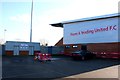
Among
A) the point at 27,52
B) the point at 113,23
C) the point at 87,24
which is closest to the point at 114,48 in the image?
the point at 113,23

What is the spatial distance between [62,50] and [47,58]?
18082mm

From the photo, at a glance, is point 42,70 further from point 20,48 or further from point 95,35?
point 20,48

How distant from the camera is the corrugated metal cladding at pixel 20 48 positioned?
140ft

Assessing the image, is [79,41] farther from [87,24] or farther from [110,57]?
[110,57]

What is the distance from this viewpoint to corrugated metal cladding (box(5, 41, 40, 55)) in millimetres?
42656

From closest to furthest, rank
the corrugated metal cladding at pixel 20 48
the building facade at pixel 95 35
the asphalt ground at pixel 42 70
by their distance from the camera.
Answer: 1. the asphalt ground at pixel 42 70
2. the building facade at pixel 95 35
3. the corrugated metal cladding at pixel 20 48

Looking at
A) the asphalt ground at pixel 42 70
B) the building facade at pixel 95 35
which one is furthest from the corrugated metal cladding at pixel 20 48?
the asphalt ground at pixel 42 70

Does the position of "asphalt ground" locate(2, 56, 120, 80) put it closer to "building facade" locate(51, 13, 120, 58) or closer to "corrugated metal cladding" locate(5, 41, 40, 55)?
"building facade" locate(51, 13, 120, 58)

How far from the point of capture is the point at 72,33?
4384 centimetres

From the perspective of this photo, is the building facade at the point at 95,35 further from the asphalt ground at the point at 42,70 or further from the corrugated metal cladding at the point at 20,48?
the asphalt ground at the point at 42,70

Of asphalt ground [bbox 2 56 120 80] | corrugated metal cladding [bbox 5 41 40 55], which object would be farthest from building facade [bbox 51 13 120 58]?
asphalt ground [bbox 2 56 120 80]

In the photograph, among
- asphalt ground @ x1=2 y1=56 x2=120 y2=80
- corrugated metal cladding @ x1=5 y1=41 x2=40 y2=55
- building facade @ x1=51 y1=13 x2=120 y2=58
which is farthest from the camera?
corrugated metal cladding @ x1=5 y1=41 x2=40 y2=55

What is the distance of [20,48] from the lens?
43.7 m

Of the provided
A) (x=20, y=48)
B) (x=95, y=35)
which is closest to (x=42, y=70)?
(x=95, y=35)
